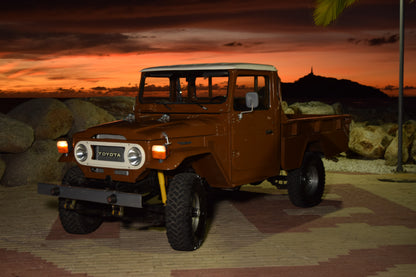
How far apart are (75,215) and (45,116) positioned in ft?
18.1

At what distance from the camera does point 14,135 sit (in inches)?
438

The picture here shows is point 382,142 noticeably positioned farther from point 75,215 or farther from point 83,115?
point 75,215

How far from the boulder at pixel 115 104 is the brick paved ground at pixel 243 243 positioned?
8.18m

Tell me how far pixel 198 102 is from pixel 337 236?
2.69m

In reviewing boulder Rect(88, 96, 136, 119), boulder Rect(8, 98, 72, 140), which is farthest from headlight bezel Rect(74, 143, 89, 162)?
boulder Rect(88, 96, 136, 119)

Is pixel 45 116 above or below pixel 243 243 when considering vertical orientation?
above

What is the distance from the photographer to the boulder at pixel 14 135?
1103 cm

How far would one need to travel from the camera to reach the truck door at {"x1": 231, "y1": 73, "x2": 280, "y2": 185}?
23.7 ft

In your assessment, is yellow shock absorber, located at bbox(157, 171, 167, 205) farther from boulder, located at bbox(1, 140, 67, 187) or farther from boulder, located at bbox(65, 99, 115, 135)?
boulder, located at bbox(65, 99, 115, 135)

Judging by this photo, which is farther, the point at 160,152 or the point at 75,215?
the point at 75,215

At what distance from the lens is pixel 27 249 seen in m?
6.61

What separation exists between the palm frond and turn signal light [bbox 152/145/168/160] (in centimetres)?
798

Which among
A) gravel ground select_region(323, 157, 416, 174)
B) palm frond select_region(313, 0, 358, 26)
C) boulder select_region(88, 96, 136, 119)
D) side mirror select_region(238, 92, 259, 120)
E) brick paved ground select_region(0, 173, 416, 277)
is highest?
palm frond select_region(313, 0, 358, 26)

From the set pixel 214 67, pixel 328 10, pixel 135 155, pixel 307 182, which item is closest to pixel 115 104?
pixel 328 10
